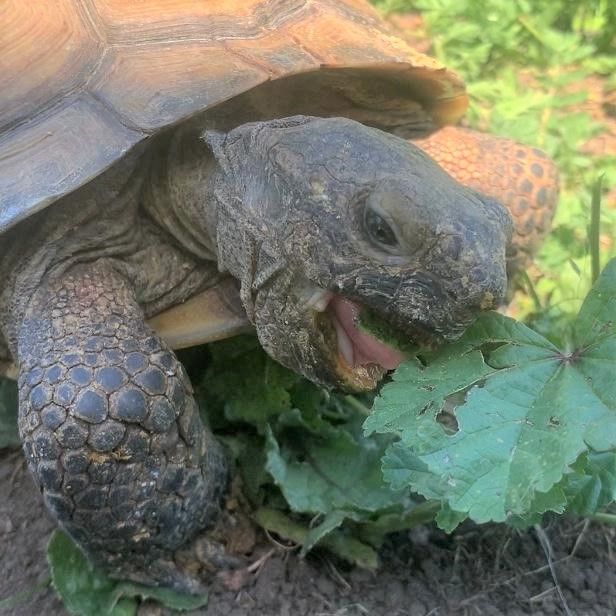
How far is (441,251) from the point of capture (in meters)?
1.60

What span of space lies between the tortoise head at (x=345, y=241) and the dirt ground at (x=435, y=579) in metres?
0.58

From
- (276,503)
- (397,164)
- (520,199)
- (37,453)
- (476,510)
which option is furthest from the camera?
(520,199)

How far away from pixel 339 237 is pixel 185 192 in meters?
0.74

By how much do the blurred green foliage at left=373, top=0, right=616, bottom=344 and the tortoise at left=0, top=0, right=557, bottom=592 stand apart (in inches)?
47.8

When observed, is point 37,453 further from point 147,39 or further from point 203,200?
point 147,39

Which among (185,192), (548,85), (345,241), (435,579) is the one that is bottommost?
(548,85)

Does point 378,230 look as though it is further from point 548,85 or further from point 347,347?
point 548,85

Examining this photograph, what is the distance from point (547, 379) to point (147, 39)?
140 cm

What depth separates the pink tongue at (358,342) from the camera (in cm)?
188

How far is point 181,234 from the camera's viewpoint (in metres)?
2.44

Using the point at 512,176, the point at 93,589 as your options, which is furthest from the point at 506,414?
the point at 512,176

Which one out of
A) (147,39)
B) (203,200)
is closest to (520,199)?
(203,200)

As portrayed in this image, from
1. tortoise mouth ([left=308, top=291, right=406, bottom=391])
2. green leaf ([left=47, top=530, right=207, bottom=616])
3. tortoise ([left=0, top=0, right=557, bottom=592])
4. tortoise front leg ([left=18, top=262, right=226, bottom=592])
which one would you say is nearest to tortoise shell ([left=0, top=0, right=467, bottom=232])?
tortoise ([left=0, top=0, right=557, bottom=592])

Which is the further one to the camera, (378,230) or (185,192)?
(185,192)
